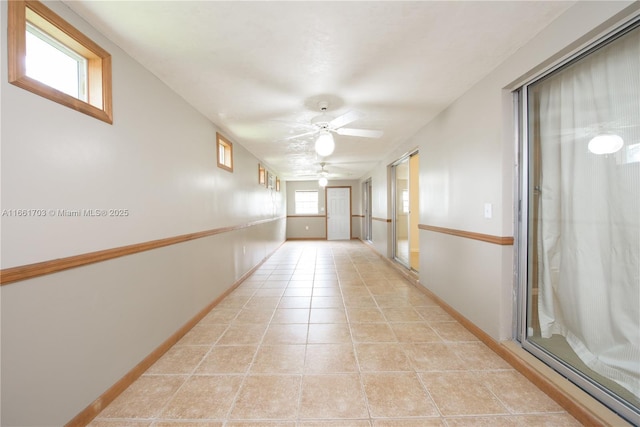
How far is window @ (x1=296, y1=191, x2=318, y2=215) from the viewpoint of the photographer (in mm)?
9875

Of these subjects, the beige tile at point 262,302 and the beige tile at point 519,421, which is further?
the beige tile at point 262,302

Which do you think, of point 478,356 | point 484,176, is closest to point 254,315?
point 478,356

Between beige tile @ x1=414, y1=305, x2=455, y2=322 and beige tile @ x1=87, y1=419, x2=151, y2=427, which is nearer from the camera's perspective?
beige tile @ x1=87, y1=419, x2=151, y2=427

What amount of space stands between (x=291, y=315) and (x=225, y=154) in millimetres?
Answer: 2474

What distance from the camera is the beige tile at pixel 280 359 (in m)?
1.94

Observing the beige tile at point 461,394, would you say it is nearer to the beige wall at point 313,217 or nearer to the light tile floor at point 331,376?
the light tile floor at point 331,376

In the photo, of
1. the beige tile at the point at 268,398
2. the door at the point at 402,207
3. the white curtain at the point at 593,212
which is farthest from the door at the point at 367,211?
the beige tile at the point at 268,398

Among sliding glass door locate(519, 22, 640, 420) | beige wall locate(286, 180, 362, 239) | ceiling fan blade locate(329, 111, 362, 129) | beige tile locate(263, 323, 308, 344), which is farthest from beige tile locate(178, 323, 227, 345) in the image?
beige wall locate(286, 180, 362, 239)

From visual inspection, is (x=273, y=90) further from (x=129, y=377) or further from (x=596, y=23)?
(x=129, y=377)

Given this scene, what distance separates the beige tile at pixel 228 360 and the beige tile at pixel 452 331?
172 centimetres

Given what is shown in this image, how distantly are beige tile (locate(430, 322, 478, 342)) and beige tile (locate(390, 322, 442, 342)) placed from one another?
0.07 metres

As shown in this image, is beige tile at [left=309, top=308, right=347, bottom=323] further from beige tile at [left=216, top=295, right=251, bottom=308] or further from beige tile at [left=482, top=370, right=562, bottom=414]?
beige tile at [left=482, top=370, right=562, bottom=414]

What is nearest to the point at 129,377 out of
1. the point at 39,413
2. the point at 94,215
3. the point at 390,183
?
the point at 39,413

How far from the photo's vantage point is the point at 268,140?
13.8 feet
